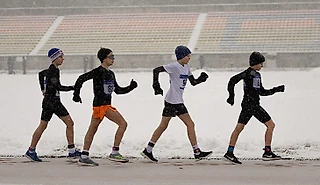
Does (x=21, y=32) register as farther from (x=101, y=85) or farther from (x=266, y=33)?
(x=101, y=85)

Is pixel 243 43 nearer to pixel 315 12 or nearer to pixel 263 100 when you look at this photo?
pixel 315 12

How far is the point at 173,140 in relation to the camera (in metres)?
8.15

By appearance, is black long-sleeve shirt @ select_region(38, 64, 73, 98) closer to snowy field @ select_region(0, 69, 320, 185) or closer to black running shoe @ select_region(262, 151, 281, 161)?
snowy field @ select_region(0, 69, 320, 185)

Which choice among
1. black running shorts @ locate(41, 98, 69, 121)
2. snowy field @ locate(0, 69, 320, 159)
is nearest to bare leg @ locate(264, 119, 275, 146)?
snowy field @ locate(0, 69, 320, 159)

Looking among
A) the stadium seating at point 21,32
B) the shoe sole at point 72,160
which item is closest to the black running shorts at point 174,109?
the shoe sole at point 72,160

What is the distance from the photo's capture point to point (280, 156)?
7246mm

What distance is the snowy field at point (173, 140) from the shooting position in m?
5.89

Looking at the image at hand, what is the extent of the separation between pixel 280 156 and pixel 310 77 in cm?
836

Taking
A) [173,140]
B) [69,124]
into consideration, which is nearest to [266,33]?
[173,140]

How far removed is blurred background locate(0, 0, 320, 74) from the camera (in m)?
22.5

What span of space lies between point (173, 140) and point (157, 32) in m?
17.9

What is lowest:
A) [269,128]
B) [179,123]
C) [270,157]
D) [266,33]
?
[270,157]

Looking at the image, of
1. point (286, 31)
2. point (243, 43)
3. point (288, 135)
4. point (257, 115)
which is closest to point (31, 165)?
point (257, 115)

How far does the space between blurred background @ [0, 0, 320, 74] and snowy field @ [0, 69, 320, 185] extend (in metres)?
8.16
